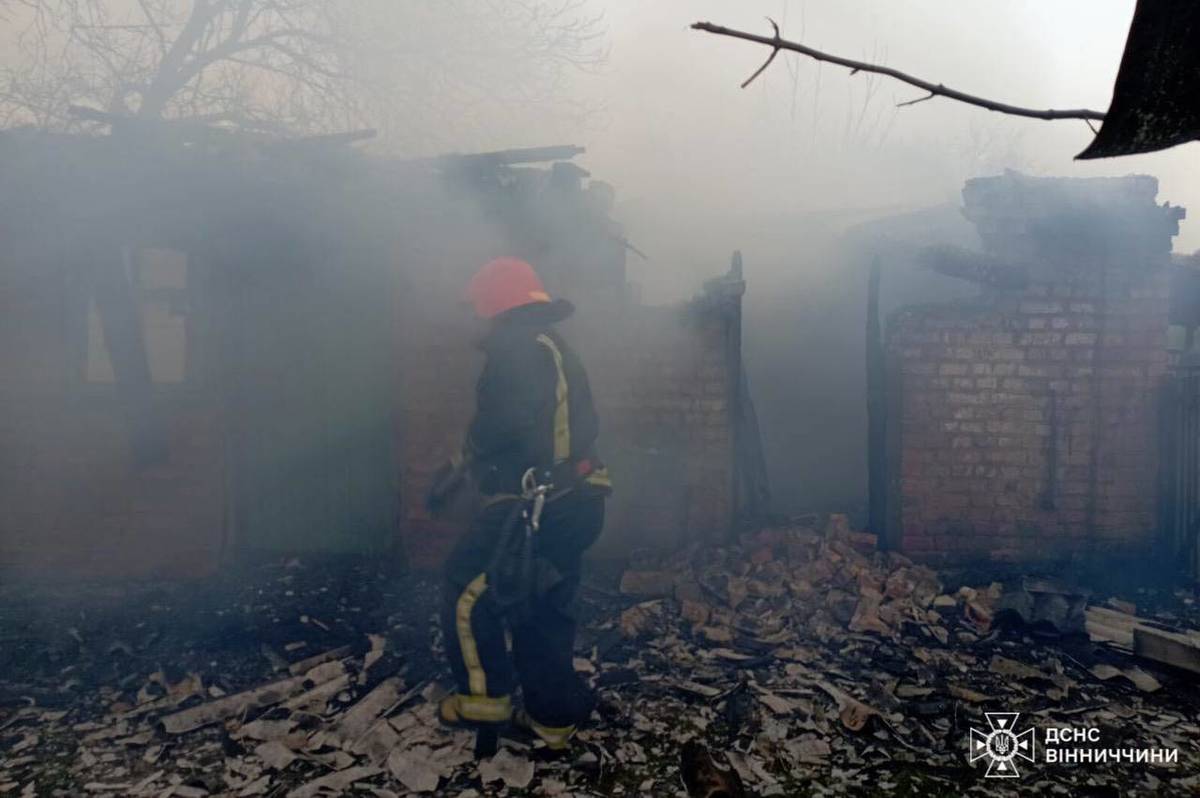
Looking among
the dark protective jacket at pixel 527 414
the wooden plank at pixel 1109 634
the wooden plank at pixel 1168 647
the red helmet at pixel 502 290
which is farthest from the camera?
the wooden plank at pixel 1109 634

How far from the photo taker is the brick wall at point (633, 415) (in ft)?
20.2

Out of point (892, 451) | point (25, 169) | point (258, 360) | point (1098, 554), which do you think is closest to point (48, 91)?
point (25, 169)

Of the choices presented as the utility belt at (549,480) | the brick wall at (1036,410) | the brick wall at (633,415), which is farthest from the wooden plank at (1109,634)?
the utility belt at (549,480)

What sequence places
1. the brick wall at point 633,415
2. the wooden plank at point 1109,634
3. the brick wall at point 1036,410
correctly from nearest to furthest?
the wooden plank at point 1109,634 < the brick wall at point 1036,410 < the brick wall at point 633,415

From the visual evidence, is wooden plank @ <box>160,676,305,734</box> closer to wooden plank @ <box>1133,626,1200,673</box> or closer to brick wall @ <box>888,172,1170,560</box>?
brick wall @ <box>888,172,1170,560</box>

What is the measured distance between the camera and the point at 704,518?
20.3 ft

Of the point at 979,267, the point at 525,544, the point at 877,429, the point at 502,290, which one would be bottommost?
the point at 525,544

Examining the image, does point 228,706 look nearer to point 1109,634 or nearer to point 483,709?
point 483,709

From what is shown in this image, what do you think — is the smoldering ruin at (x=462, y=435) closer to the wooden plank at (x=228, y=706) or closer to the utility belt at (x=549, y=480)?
the wooden plank at (x=228, y=706)

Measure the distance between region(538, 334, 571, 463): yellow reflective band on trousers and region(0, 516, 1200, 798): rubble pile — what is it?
4.53 ft

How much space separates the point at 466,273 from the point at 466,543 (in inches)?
116

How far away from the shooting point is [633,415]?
623 centimetres

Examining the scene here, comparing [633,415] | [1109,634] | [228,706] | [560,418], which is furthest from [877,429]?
[228,706]

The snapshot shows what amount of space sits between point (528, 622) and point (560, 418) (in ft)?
3.21
